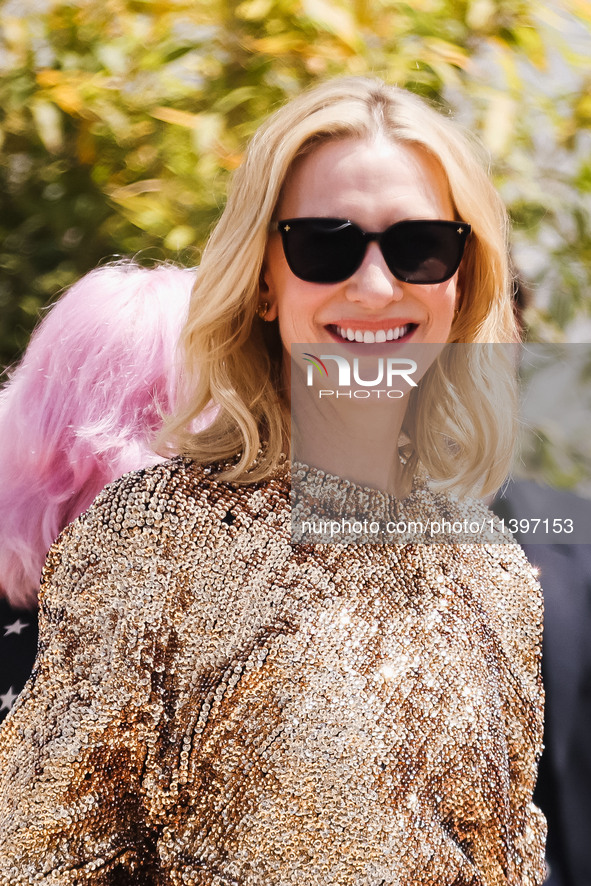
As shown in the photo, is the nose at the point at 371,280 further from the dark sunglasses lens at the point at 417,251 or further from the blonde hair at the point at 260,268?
the blonde hair at the point at 260,268

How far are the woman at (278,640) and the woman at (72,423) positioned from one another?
0.44 metres

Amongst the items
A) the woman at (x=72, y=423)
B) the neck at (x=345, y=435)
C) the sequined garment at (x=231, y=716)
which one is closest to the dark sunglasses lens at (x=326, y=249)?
the neck at (x=345, y=435)

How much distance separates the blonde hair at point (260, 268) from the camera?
3.25 feet

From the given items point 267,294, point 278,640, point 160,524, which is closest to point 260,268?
point 267,294

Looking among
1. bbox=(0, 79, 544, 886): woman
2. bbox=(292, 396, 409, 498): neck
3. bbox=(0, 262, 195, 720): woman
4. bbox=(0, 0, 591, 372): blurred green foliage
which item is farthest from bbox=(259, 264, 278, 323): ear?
bbox=(0, 0, 591, 372): blurred green foliage

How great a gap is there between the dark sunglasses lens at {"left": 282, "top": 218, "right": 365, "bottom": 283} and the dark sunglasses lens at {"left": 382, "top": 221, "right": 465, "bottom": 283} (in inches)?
1.3

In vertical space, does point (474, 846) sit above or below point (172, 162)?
below

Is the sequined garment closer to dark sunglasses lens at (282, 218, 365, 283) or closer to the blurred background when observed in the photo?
dark sunglasses lens at (282, 218, 365, 283)

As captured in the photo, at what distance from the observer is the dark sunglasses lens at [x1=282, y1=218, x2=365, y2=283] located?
94 centimetres

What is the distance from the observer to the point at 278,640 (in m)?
0.95

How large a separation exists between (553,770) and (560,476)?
47cm

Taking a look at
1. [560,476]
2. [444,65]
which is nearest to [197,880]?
[560,476]

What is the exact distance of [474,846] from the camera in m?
1.01

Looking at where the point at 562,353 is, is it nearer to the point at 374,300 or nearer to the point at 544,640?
the point at 544,640
